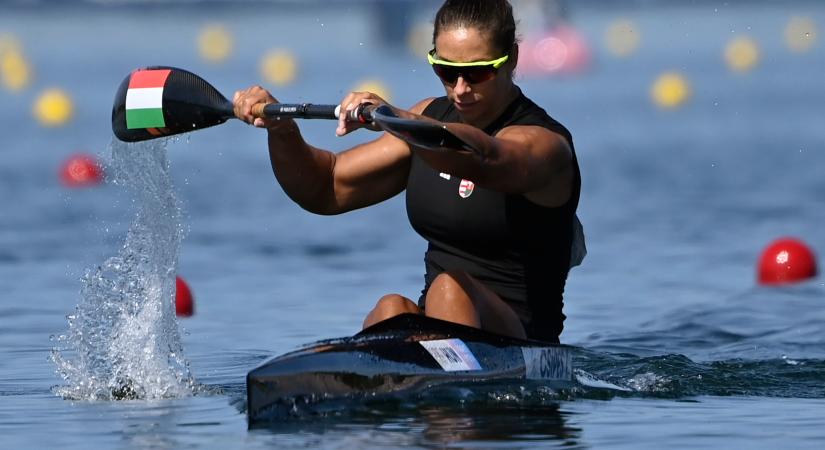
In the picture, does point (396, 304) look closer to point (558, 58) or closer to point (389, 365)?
point (389, 365)

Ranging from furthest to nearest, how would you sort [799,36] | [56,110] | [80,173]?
[799,36], [56,110], [80,173]

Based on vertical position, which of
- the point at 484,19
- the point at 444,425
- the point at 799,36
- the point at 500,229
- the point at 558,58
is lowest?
the point at 444,425

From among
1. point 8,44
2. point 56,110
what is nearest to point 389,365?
point 56,110

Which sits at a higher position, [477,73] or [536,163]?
[477,73]

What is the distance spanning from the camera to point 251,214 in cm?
1462

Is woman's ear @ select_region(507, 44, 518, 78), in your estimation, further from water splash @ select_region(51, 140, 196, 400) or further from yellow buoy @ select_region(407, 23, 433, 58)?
yellow buoy @ select_region(407, 23, 433, 58)

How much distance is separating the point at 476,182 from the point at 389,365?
76cm

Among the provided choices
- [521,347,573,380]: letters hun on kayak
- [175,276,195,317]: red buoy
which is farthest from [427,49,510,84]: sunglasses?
[175,276,195,317]: red buoy

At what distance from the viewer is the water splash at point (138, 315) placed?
6.83 meters

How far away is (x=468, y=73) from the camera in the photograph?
5.77 meters

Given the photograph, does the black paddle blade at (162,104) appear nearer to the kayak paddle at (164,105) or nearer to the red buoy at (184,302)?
the kayak paddle at (164,105)

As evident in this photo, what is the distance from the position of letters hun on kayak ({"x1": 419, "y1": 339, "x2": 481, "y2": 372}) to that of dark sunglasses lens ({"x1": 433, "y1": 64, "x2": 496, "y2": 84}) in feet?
3.09

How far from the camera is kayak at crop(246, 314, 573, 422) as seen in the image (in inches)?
222

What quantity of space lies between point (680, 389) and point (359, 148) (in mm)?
1691
